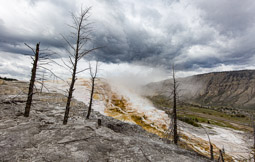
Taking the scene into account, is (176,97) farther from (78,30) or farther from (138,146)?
(78,30)

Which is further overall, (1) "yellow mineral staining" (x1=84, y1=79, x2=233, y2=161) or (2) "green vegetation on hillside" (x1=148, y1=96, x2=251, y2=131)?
(1) "yellow mineral staining" (x1=84, y1=79, x2=233, y2=161)

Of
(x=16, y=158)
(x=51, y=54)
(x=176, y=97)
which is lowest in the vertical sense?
(x=16, y=158)

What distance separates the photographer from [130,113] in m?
26.0

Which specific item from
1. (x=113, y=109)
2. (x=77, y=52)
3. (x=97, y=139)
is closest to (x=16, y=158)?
(x=97, y=139)

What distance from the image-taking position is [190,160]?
6.36 metres

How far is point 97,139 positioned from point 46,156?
281 cm

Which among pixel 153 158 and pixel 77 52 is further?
pixel 77 52

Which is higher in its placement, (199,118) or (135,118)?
(135,118)

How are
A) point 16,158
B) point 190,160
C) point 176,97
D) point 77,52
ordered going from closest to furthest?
point 16,158, point 190,160, point 77,52, point 176,97

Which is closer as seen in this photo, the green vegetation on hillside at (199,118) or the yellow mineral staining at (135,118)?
the green vegetation on hillside at (199,118)

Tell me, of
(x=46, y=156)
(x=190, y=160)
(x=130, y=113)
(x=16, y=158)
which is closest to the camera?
(x=16, y=158)

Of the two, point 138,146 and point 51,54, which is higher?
point 51,54

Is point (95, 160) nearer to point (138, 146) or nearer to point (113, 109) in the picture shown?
point (138, 146)

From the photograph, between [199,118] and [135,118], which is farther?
[199,118]
